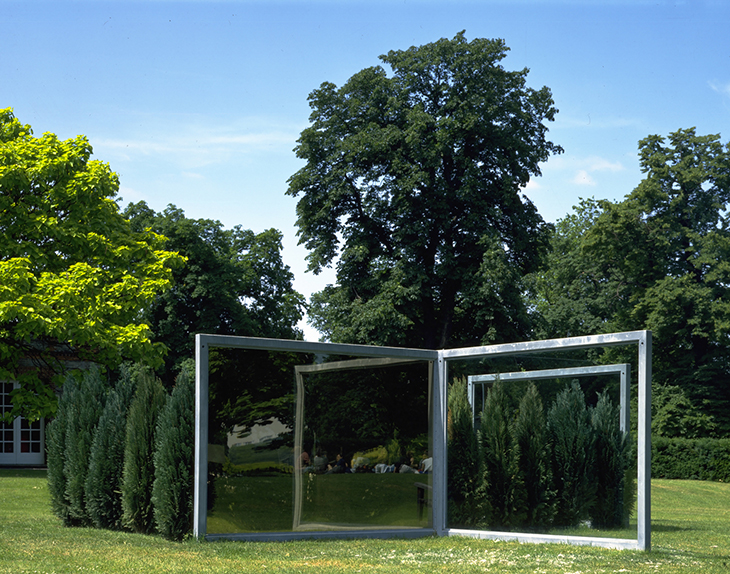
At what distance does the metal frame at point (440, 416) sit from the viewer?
11.1 m

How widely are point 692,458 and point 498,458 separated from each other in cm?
2381

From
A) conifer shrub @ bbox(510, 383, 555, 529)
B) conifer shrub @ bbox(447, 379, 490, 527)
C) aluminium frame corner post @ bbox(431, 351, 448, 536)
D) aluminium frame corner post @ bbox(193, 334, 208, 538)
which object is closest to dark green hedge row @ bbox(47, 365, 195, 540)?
aluminium frame corner post @ bbox(193, 334, 208, 538)

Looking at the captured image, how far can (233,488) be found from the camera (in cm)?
1173

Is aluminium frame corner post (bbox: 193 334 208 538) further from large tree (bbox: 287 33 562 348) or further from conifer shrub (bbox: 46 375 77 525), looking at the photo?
large tree (bbox: 287 33 562 348)

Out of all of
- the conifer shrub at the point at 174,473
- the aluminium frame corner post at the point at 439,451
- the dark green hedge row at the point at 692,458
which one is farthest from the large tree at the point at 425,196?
the conifer shrub at the point at 174,473

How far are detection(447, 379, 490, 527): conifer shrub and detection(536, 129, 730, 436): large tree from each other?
25180 mm

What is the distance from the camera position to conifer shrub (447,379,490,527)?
1304 cm

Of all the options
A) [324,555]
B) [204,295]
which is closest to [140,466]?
[324,555]

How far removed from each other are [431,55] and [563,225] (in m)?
23.4

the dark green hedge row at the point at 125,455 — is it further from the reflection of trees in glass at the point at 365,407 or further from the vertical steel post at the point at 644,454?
the vertical steel post at the point at 644,454

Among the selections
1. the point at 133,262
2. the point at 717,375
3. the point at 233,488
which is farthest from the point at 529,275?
Answer: the point at 233,488

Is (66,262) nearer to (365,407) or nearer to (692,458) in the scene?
(365,407)

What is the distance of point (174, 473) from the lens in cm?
1152

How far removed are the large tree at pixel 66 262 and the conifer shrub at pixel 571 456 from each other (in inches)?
568
